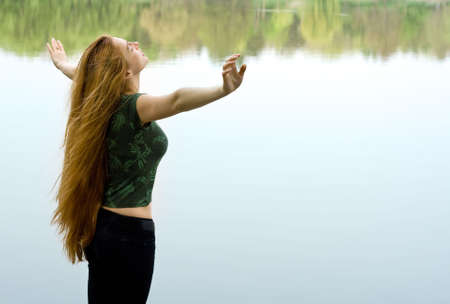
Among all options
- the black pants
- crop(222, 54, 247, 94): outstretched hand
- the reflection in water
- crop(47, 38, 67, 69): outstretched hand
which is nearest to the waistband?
the black pants

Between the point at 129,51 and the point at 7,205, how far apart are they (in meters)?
2.46

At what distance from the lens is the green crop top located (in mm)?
1569

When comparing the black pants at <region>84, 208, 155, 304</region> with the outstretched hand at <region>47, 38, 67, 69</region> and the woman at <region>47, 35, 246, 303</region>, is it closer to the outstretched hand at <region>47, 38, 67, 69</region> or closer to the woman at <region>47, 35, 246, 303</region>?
the woman at <region>47, 35, 246, 303</region>

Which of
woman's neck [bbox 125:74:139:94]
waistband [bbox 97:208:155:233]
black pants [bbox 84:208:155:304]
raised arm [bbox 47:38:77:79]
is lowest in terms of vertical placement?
black pants [bbox 84:208:155:304]

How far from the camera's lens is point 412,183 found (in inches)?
177

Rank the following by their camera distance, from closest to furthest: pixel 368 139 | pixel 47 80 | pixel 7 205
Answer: pixel 7 205, pixel 368 139, pixel 47 80

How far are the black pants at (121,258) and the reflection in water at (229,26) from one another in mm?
5385

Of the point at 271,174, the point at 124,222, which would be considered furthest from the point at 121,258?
the point at 271,174

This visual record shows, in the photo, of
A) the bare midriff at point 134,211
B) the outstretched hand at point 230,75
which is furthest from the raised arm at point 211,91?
the bare midriff at point 134,211

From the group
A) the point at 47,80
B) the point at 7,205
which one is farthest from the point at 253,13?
the point at 7,205

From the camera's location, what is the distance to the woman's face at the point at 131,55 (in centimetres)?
158

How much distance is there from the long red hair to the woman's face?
0.01 meters

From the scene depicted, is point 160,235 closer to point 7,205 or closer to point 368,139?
point 7,205

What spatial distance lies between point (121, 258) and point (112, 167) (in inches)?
8.3
